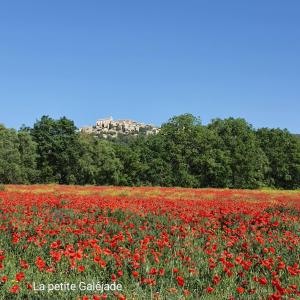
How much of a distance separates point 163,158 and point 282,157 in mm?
23989

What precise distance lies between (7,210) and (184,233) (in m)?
6.12

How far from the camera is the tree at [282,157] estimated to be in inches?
3250

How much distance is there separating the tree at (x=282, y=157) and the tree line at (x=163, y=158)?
180 mm

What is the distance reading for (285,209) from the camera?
18.0 m

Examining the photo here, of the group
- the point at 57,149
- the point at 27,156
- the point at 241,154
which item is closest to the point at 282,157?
the point at 241,154

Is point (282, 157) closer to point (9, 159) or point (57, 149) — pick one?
point (57, 149)

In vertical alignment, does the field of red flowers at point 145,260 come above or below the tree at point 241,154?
below

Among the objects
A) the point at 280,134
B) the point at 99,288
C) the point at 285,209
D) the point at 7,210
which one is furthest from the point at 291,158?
the point at 99,288

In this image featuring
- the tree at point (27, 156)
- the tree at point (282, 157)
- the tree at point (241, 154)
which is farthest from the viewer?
the tree at point (282, 157)

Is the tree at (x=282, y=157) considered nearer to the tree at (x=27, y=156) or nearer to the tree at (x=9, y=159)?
the tree at (x=27, y=156)

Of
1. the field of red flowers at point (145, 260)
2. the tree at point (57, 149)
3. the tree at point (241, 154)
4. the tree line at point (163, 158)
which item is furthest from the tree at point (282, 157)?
the field of red flowers at point (145, 260)

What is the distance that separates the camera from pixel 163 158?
74.9 meters

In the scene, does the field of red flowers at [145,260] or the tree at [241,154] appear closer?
the field of red flowers at [145,260]

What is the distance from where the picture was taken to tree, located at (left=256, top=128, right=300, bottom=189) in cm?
8256
